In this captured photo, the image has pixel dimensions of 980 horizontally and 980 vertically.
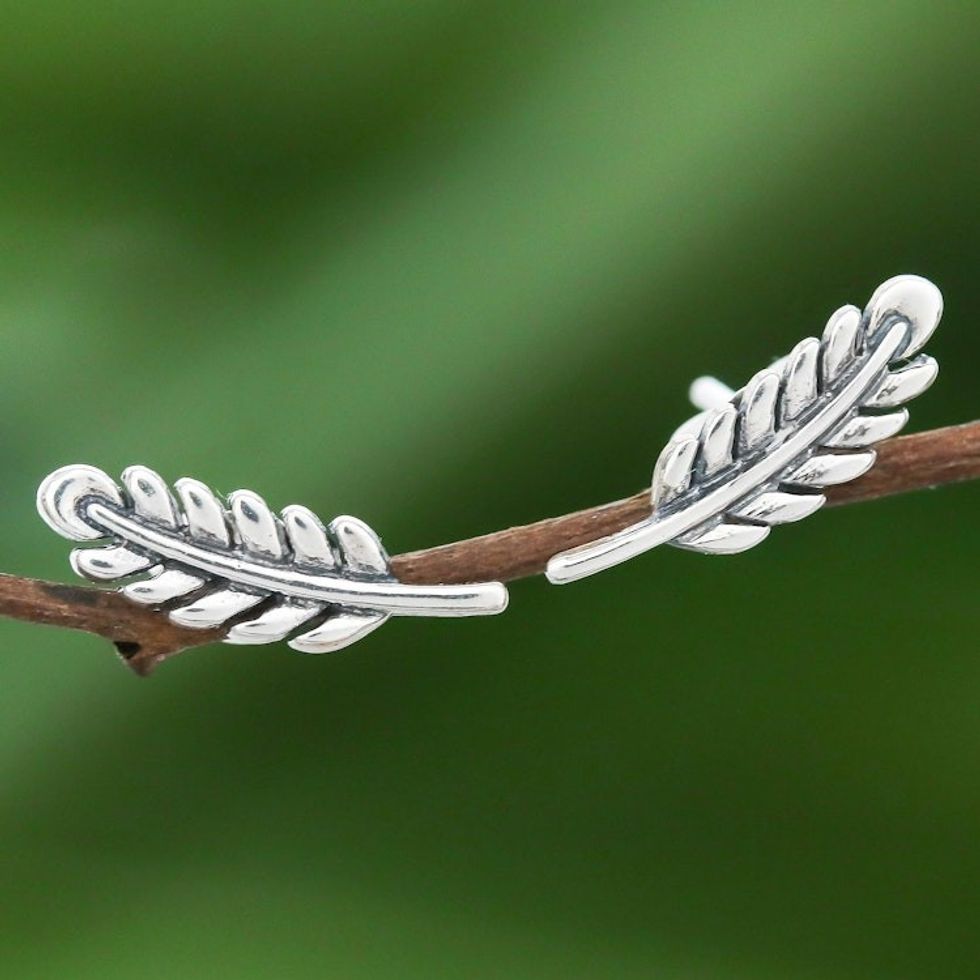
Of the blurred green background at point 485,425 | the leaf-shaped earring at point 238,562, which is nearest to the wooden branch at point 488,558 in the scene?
the leaf-shaped earring at point 238,562

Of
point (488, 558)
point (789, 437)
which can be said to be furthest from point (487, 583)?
point (789, 437)

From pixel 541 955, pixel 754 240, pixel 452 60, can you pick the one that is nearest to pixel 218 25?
pixel 452 60

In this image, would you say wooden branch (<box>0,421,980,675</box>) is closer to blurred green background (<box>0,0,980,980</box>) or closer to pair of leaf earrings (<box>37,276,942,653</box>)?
pair of leaf earrings (<box>37,276,942,653</box>)

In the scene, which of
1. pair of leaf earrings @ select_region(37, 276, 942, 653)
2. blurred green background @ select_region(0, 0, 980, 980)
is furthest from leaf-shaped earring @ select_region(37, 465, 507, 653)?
blurred green background @ select_region(0, 0, 980, 980)

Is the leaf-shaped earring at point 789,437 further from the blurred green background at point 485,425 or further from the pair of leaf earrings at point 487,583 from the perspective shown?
the blurred green background at point 485,425

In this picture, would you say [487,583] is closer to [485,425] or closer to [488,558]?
[488,558]

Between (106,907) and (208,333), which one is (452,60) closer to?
(208,333)
